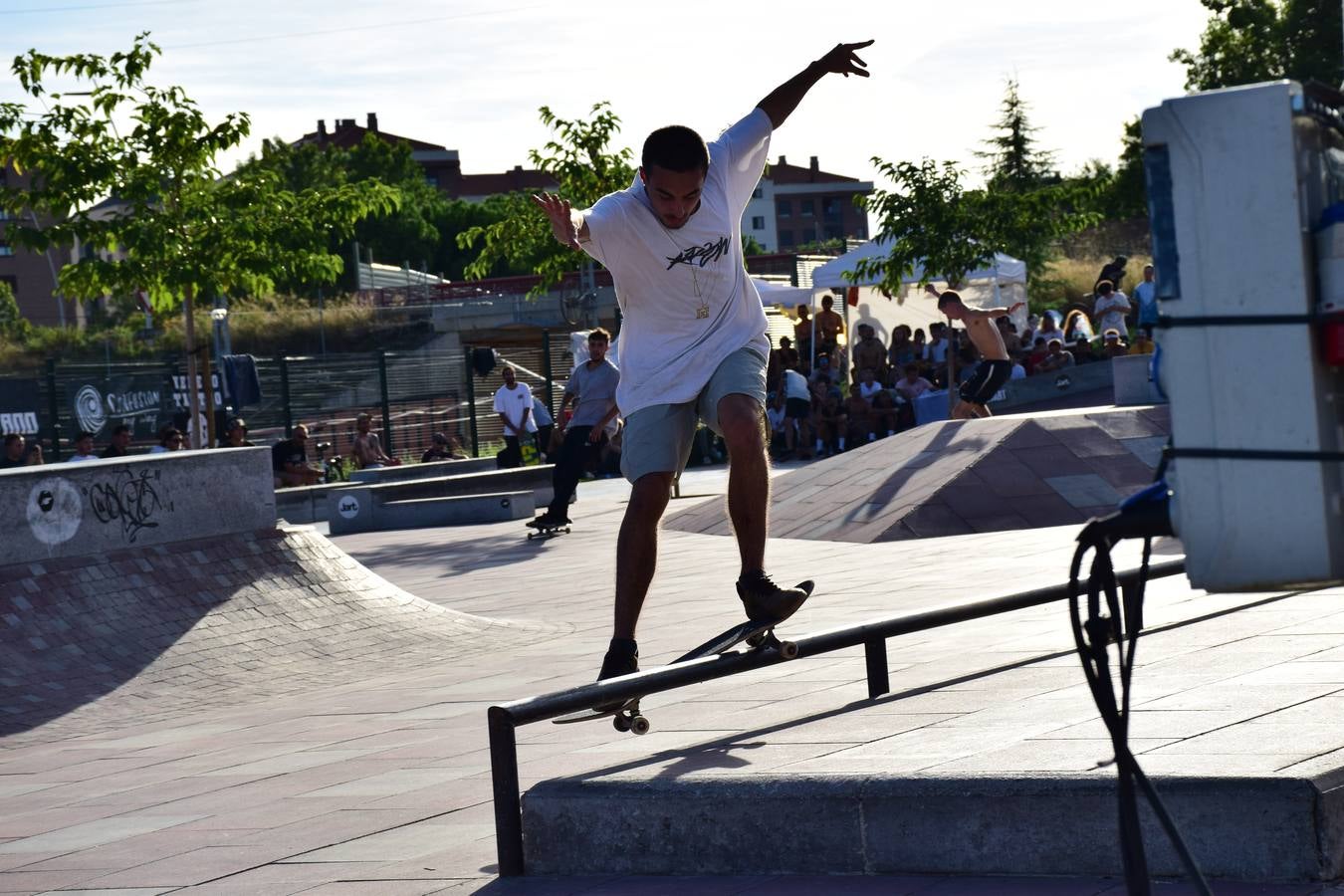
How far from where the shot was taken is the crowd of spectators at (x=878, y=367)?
24.4 metres

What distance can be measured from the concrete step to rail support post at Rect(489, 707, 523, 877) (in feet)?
47.7

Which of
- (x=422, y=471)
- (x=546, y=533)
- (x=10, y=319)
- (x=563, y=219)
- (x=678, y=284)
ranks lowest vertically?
(x=546, y=533)

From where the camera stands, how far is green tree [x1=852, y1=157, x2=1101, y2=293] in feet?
77.4

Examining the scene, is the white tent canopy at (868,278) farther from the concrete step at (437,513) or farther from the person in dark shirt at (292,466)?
the concrete step at (437,513)

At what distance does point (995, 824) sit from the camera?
11.5ft

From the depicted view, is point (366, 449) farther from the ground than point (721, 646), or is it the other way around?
point (366, 449)

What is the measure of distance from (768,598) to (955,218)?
753 inches

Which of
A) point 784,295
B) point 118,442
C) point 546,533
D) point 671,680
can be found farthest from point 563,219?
point 784,295

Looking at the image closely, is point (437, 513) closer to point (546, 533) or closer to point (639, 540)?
point (546, 533)

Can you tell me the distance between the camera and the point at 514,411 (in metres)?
23.5

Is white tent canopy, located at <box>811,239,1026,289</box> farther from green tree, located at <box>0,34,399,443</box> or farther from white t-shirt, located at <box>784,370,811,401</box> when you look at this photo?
green tree, located at <box>0,34,399,443</box>

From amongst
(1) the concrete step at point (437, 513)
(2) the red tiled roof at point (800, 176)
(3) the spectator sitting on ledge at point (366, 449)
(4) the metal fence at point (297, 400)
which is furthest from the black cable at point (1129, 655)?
(2) the red tiled roof at point (800, 176)

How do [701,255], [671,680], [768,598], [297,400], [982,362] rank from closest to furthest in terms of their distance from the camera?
1. [671,680]
2. [768,598]
3. [701,255]
4. [982,362]
5. [297,400]

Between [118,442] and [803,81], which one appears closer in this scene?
[803,81]
